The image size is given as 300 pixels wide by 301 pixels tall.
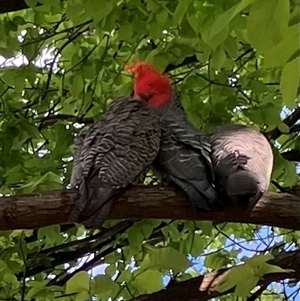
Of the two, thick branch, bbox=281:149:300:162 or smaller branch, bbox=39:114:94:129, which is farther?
smaller branch, bbox=39:114:94:129

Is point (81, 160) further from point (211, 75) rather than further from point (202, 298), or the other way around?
point (211, 75)

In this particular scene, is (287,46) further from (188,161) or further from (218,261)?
(218,261)

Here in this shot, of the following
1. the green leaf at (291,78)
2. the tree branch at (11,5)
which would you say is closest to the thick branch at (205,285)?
the tree branch at (11,5)

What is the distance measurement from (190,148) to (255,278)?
0.26 meters

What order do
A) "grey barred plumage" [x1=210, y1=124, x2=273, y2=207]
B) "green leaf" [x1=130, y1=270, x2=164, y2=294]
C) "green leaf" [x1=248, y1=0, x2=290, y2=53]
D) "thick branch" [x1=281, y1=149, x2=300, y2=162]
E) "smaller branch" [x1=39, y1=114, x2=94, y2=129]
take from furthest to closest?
1. "smaller branch" [x1=39, y1=114, x2=94, y2=129]
2. "thick branch" [x1=281, y1=149, x2=300, y2=162]
3. "green leaf" [x1=130, y1=270, x2=164, y2=294]
4. "grey barred plumage" [x1=210, y1=124, x2=273, y2=207]
5. "green leaf" [x1=248, y1=0, x2=290, y2=53]

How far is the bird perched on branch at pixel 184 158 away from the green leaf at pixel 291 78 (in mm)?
635

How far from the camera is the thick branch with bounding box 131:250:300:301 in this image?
5.16ft

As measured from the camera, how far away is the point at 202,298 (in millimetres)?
1604

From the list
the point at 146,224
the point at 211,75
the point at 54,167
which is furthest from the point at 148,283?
the point at 211,75

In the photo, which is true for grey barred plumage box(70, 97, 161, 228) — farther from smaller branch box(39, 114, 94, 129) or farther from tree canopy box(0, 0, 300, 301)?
smaller branch box(39, 114, 94, 129)

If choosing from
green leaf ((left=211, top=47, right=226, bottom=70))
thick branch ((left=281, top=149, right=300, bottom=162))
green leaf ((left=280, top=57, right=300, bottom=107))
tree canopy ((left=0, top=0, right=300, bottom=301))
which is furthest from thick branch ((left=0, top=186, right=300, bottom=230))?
green leaf ((left=280, top=57, right=300, bottom=107))

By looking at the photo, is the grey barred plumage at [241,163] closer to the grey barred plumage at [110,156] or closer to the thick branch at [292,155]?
the grey barred plumage at [110,156]

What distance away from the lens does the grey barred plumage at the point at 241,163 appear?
1.30 meters

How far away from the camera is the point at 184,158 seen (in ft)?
4.61
